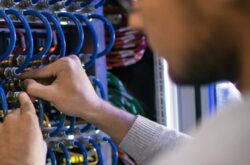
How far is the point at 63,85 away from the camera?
1130 mm

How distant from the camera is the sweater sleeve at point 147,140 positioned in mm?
1180

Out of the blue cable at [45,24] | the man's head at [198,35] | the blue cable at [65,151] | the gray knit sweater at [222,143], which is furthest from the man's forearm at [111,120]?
the gray knit sweater at [222,143]

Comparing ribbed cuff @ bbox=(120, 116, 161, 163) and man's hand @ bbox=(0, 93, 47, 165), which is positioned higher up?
man's hand @ bbox=(0, 93, 47, 165)

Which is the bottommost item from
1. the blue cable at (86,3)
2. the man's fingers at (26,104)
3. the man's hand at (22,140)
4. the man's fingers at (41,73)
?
the man's hand at (22,140)

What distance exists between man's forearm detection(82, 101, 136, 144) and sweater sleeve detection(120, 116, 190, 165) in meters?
0.02

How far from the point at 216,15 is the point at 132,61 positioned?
1.12 m

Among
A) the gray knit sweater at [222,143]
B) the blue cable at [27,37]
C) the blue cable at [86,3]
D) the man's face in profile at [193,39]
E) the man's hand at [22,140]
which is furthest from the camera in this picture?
the blue cable at [86,3]

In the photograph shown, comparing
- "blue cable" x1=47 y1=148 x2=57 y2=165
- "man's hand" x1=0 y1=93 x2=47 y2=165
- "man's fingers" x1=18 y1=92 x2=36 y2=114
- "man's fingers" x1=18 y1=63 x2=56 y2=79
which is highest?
"man's fingers" x1=18 y1=63 x2=56 y2=79

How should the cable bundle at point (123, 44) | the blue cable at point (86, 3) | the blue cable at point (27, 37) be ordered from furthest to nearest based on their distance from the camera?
the cable bundle at point (123, 44)
the blue cable at point (86, 3)
the blue cable at point (27, 37)

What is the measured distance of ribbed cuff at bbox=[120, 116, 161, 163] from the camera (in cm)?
119

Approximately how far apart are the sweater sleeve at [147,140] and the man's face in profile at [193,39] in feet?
1.50

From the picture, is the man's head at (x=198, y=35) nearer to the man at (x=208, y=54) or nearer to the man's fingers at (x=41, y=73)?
the man at (x=208, y=54)

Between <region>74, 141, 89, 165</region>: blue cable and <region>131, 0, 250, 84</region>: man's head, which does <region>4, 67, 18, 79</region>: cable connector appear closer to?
<region>74, 141, 89, 165</region>: blue cable

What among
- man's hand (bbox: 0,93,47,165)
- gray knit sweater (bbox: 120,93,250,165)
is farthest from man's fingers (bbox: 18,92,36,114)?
gray knit sweater (bbox: 120,93,250,165)
